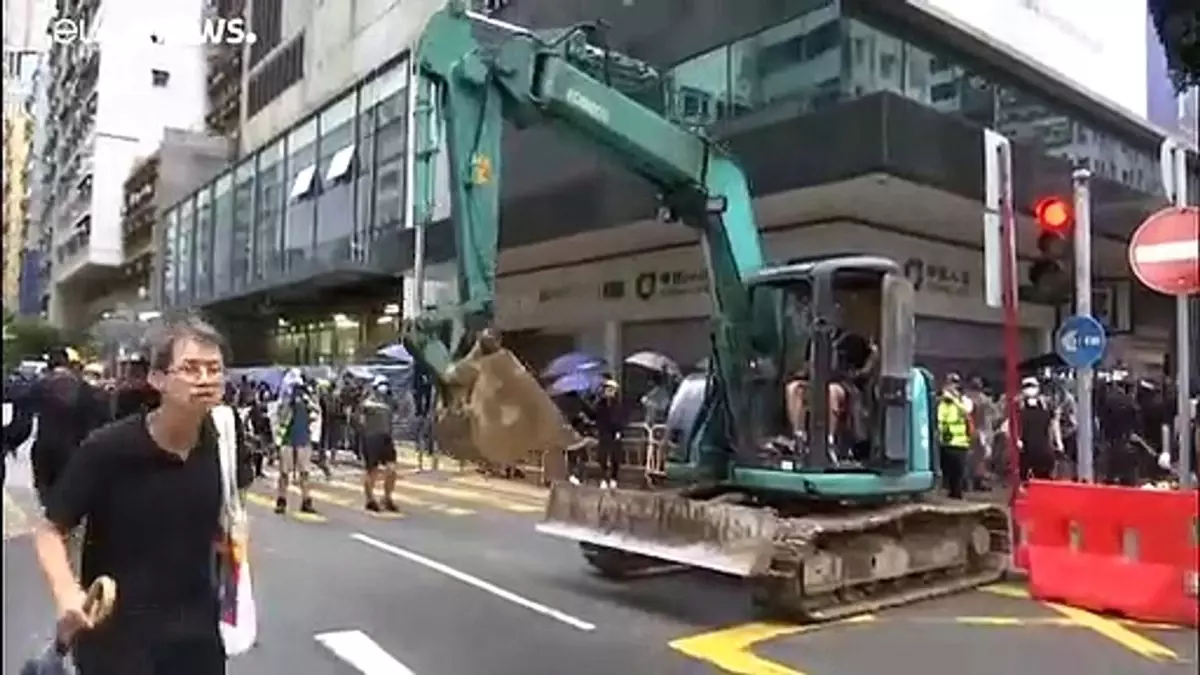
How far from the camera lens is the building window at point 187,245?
2.84m

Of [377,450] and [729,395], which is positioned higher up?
[729,395]

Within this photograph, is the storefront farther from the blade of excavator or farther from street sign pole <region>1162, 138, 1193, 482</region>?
street sign pole <region>1162, 138, 1193, 482</region>

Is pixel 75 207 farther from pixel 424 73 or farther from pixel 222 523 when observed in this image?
pixel 424 73

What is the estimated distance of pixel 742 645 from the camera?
4168mm

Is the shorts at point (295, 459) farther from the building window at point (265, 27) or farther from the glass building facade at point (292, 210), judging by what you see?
the building window at point (265, 27)

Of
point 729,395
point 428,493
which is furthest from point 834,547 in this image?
point 428,493

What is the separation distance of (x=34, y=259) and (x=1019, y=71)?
191 cm

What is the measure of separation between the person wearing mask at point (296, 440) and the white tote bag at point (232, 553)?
50cm

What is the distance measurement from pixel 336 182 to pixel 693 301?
2.25 meters

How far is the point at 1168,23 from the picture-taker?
6.63 feet

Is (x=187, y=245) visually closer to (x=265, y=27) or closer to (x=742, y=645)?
(x=265, y=27)

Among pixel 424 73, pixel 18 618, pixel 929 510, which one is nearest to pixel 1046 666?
pixel 929 510

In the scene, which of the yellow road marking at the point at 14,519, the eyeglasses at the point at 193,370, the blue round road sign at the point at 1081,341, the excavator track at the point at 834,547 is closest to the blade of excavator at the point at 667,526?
the excavator track at the point at 834,547

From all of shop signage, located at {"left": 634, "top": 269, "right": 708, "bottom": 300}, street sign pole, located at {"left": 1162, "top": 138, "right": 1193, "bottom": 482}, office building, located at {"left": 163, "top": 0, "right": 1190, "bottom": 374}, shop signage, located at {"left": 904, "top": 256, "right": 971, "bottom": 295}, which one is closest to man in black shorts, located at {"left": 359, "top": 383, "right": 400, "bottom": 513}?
office building, located at {"left": 163, "top": 0, "right": 1190, "bottom": 374}
